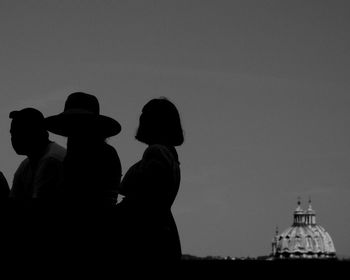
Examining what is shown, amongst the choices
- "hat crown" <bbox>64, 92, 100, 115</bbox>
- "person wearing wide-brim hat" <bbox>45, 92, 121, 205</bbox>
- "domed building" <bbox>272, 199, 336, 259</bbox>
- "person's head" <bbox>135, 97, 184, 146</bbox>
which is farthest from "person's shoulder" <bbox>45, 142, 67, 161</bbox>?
"domed building" <bbox>272, 199, 336, 259</bbox>

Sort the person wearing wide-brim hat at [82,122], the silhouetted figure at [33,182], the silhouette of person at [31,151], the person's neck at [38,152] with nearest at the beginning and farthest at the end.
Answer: the silhouetted figure at [33,182] < the person wearing wide-brim hat at [82,122] < the silhouette of person at [31,151] < the person's neck at [38,152]

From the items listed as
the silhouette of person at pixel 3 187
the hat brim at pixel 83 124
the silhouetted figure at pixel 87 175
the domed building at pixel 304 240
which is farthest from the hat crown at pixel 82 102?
the domed building at pixel 304 240

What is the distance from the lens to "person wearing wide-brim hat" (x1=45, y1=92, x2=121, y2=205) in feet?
17.1

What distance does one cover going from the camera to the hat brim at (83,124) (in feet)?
18.1

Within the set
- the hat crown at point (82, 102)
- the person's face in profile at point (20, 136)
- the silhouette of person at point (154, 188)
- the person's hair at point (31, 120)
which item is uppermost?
the hat crown at point (82, 102)

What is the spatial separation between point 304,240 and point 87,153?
157 metres

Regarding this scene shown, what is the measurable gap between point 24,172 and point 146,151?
97 centimetres

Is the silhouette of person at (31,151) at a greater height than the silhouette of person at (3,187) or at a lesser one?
greater

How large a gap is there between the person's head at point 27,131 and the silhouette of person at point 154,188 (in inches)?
28.1

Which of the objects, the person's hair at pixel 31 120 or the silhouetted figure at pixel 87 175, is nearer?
the silhouetted figure at pixel 87 175

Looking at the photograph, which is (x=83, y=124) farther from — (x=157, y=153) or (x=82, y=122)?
(x=157, y=153)

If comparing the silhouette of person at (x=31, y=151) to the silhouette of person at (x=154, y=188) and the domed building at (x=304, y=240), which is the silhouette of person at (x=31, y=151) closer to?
the silhouette of person at (x=154, y=188)

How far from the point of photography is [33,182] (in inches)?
225

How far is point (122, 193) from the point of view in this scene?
5.23 meters
